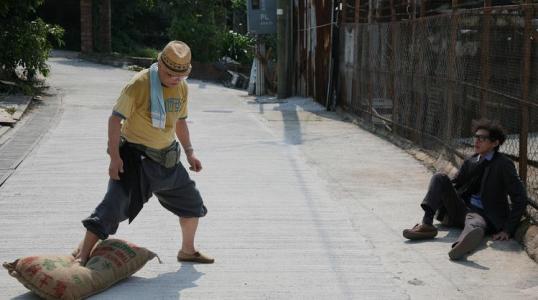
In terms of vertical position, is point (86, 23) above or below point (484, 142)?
above

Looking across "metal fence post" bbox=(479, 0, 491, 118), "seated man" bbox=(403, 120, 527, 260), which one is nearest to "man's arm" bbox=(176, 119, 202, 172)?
"seated man" bbox=(403, 120, 527, 260)

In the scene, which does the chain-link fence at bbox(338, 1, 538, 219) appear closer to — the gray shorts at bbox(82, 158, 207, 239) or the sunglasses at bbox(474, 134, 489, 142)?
the sunglasses at bbox(474, 134, 489, 142)

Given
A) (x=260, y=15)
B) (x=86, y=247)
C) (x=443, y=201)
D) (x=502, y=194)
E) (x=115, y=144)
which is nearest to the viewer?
(x=115, y=144)

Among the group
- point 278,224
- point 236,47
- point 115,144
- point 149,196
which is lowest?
point 278,224

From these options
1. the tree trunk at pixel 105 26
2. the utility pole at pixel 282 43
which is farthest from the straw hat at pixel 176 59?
the tree trunk at pixel 105 26

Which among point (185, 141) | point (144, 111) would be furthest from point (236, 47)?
point (144, 111)

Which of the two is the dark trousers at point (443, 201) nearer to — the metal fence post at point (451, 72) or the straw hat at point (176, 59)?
the straw hat at point (176, 59)

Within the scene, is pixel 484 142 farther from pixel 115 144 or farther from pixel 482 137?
pixel 115 144

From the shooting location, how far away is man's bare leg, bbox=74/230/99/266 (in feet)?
15.7

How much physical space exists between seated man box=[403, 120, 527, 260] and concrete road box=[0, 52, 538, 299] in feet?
0.49

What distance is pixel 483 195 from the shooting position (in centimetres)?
591

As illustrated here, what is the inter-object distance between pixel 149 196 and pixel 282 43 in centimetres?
1357

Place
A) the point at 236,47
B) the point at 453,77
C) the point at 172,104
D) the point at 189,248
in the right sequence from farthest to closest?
1. the point at 236,47
2. the point at 453,77
3. the point at 189,248
4. the point at 172,104

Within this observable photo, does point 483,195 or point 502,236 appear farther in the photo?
point 483,195
